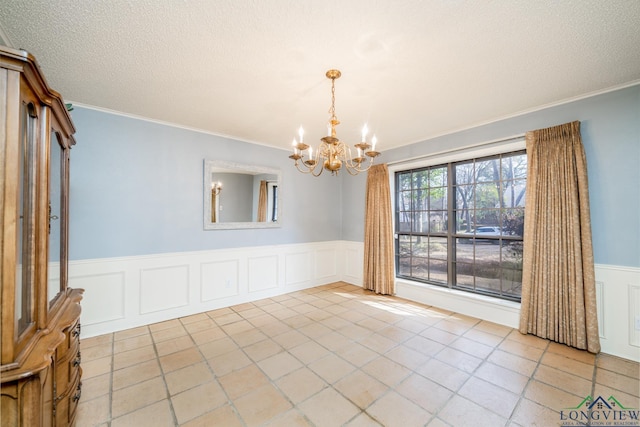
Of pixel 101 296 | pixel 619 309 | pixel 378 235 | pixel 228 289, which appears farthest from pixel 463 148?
pixel 101 296

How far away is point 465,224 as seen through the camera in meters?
3.63

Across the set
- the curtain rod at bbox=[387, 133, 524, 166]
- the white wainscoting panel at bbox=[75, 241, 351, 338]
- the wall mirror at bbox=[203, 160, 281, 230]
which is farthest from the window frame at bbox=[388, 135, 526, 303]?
the wall mirror at bbox=[203, 160, 281, 230]

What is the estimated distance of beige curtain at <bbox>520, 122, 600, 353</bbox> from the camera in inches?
98.4

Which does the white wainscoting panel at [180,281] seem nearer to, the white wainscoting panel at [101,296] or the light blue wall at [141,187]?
the white wainscoting panel at [101,296]

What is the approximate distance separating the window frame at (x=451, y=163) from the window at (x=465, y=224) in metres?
0.02

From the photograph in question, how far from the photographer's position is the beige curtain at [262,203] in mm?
4172

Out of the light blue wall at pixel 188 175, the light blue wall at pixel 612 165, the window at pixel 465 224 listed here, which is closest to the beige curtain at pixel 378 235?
the window at pixel 465 224

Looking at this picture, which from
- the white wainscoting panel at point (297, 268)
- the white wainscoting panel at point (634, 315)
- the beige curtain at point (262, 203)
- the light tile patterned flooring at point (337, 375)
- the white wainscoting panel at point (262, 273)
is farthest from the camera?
the white wainscoting panel at point (297, 268)

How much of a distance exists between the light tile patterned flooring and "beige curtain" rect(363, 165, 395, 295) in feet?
3.71

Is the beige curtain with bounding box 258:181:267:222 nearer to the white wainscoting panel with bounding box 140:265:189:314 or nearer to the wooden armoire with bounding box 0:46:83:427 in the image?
the white wainscoting panel with bounding box 140:265:189:314

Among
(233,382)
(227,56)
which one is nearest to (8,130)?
(227,56)

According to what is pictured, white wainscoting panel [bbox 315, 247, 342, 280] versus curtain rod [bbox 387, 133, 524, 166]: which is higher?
curtain rod [bbox 387, 133, 524, 166]

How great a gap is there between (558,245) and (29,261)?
162 inches

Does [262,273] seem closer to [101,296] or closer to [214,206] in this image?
[214,206]
